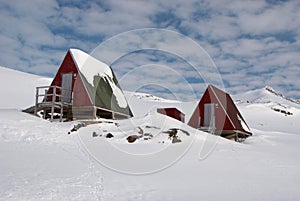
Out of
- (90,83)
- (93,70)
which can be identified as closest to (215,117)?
(90,83)

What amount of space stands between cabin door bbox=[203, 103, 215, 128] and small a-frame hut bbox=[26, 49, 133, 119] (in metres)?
7.37

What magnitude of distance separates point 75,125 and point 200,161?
801 centimetres

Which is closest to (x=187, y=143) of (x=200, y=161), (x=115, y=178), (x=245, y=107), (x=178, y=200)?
(x=200, y=161)

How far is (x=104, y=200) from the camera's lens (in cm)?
632

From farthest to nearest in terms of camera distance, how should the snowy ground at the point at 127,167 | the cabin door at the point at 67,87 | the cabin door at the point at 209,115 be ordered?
the cabin door at the point at 209,115 < the cabin door at the point at 67,87 < the snowy ground at the point at 127,167

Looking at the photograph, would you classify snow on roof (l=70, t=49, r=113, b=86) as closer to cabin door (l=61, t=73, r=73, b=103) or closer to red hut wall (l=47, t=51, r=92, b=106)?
red hut wall (l=47, t=51, r=92, b=106)

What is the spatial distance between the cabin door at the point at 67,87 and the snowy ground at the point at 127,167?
5.38 meters

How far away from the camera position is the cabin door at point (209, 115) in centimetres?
2628

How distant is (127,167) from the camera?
10.4 metres

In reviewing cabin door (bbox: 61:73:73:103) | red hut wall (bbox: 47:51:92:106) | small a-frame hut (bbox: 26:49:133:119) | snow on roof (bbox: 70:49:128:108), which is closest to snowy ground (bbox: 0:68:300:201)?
small a-frame hut (bbox: 26:49:133:119)

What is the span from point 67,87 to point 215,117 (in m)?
13.2

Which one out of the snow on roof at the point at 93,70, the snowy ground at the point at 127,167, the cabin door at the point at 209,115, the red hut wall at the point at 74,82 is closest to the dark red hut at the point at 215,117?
the cabin door at the point at 209,115

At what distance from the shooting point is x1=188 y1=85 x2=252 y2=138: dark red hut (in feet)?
84.8

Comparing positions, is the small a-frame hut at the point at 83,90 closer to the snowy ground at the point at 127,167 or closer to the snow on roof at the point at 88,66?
the snow on roof at the point at 88,66
